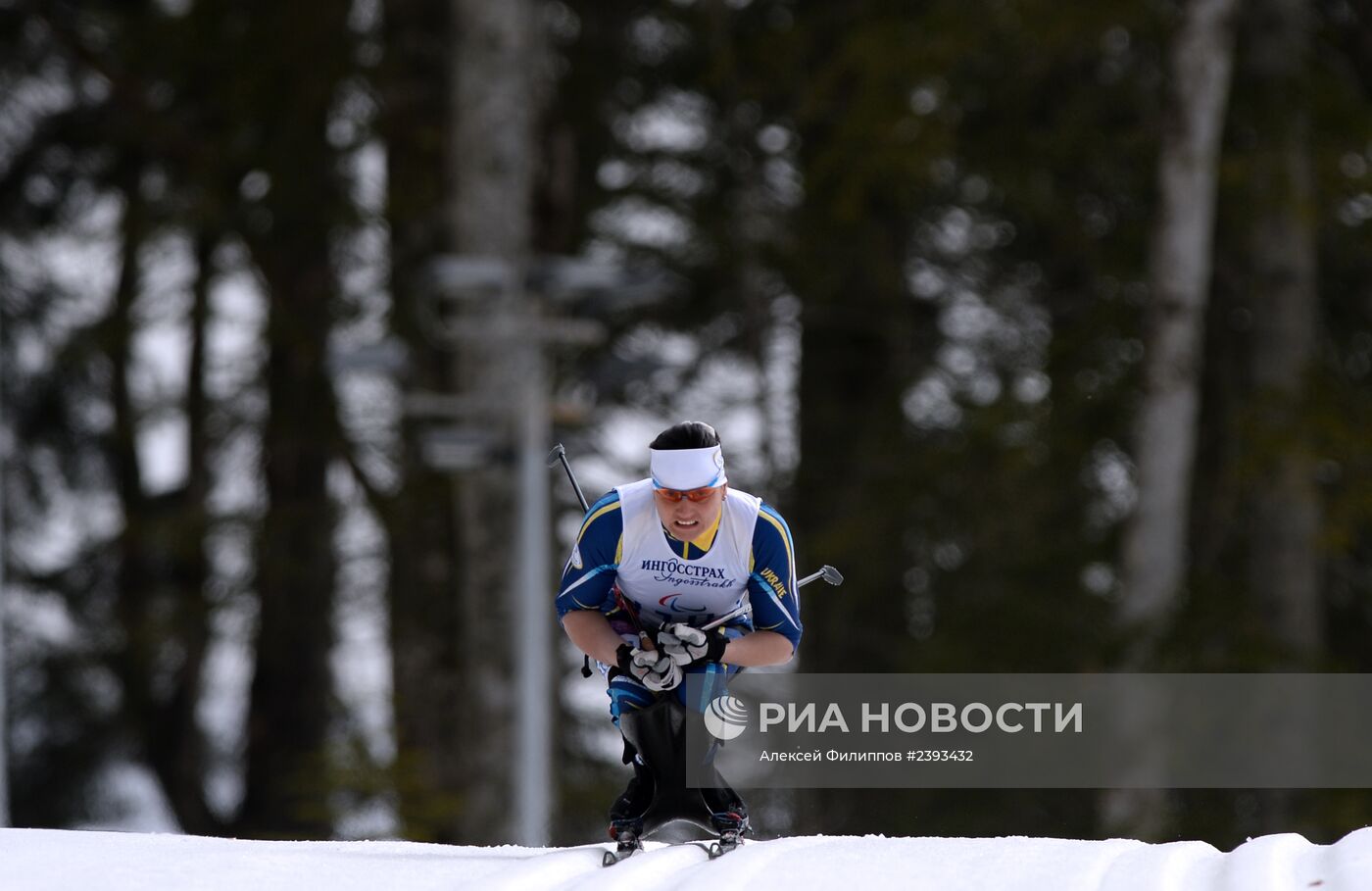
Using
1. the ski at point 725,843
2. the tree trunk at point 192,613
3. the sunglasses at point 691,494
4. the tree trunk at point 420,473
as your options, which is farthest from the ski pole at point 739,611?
the tree trunk at point 192,613

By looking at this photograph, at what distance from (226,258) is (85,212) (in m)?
1.59

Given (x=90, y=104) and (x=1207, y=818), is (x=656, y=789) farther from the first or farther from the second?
(x=90, y=104)

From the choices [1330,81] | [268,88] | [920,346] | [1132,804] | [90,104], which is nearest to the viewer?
[1132,804]

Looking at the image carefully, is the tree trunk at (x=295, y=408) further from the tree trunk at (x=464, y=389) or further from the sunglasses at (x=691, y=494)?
the sunglasses at (x=691, y=494)

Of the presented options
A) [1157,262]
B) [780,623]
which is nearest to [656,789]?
[780,623]

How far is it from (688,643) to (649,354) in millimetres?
9752

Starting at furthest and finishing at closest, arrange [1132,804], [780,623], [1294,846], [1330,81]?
[1330,81] → [1132,804] → [1294,846] → [780,623]

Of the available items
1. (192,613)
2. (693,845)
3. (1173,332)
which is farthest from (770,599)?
(192,613)

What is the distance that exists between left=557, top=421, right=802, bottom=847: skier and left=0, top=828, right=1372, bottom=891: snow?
44 cm

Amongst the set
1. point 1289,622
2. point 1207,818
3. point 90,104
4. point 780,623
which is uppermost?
point 90,104

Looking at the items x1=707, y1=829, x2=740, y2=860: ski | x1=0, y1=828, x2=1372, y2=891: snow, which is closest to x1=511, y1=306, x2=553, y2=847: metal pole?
x1=0, y1=828, x2=1372, y2=891: snow

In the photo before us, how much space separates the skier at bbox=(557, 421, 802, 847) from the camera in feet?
13.5

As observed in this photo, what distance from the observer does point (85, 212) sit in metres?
17.9

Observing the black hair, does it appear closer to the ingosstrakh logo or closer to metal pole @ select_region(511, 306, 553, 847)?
the ingosstrakh logo
